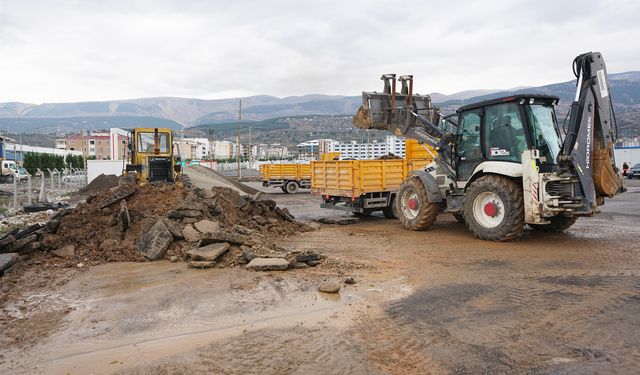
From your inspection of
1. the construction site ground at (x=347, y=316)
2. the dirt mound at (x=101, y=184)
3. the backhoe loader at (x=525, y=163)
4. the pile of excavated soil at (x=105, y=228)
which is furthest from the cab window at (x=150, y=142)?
the backhoe loader at (x=525, y=163)

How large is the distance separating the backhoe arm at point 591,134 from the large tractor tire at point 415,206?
3.06 m

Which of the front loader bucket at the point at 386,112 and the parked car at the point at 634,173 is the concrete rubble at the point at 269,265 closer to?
the front loader bucket at the point at 386,112

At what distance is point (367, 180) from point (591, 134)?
591cm

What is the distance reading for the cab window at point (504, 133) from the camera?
29.1 feet

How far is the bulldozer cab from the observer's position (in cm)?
1691

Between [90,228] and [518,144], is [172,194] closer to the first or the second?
[90,228]

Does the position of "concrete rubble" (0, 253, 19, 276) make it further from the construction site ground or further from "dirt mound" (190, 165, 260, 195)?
"dirt mound" (190, 165, 260, 195)

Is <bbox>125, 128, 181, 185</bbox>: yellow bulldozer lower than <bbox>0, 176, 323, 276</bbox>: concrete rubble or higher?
higher

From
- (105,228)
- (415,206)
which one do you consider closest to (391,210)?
(415,206)

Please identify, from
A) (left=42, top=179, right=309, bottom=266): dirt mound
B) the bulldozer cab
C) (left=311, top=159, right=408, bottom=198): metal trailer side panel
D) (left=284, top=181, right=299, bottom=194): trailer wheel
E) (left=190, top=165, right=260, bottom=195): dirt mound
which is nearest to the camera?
(left=42, top=179, right=309, bottom=266): dirt mound

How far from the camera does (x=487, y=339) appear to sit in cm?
434

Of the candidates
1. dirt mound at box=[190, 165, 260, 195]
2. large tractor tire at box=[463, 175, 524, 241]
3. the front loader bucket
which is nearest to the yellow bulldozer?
dirt mound at box=[190, 165, 260, 195]

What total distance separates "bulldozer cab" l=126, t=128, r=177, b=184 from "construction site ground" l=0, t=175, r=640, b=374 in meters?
9.80

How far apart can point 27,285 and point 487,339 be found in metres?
6.22
